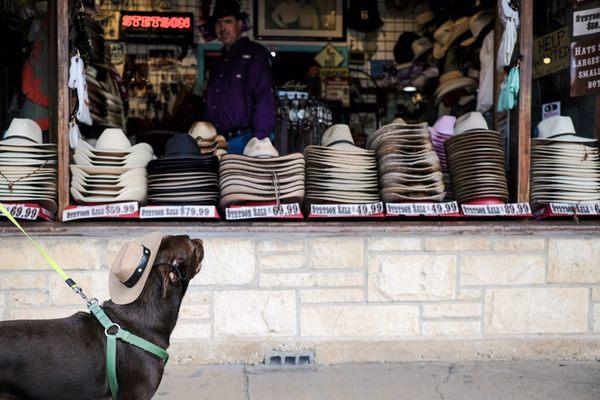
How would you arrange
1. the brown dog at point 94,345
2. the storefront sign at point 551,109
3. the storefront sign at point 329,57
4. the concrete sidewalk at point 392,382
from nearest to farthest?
the brown dog at point 94,345 < the concrete sidewalk at point 392,382 < the storefront sign at point 551,109 < the storefront sign at point 329,57

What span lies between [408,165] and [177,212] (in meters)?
1.72

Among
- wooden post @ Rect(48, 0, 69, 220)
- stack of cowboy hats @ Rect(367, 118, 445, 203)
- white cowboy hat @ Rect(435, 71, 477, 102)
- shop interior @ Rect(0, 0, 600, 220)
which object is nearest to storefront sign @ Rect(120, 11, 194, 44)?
shop interior @ Rect(0, 0, 600, 220)

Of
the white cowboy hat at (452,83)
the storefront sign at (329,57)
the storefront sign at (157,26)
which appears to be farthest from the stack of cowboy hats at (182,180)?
the storefront sign at (329,57)

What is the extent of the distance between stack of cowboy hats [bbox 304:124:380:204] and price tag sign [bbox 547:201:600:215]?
1.32 meters

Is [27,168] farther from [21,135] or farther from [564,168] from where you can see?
[564,168]

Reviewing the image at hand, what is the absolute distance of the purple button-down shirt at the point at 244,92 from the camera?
6191 mm

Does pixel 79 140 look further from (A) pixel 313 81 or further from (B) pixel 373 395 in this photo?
(A) pixel 313 81

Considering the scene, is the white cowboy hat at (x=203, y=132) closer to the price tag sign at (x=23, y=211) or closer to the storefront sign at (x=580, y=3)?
the price tag sign at (x=23, y=211)

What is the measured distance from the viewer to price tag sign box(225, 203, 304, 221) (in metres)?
4.96

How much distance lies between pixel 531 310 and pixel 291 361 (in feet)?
5.88

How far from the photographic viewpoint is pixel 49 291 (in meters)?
4.84

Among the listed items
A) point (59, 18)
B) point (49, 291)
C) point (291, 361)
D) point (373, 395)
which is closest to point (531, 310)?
point (373, 395)

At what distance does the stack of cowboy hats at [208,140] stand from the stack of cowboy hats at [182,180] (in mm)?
645

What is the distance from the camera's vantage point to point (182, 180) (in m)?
4.98
